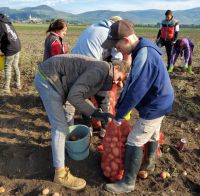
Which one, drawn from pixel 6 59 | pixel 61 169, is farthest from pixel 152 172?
pixel 6 59

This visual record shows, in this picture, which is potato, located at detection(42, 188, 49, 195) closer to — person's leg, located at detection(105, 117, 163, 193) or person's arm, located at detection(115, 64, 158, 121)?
person's leg, located at detection(105, 117, 163, 193)

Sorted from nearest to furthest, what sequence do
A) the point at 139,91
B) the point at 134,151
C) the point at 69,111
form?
the point at 139,91 → the point at 134,151 → the point at 69,111

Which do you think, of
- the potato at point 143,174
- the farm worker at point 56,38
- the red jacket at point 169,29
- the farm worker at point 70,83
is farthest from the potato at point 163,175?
the red jacket at point 169,29

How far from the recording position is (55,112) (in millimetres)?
3270

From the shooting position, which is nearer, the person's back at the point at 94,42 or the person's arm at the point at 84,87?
the person's arm at the point at 84,87

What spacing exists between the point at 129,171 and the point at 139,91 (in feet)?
3.39

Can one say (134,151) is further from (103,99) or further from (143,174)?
(103,99)

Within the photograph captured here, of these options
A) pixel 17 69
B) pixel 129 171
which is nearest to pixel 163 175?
pixel 129 171

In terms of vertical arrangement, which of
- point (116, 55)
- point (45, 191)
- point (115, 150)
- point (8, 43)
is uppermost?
point (116, 55)

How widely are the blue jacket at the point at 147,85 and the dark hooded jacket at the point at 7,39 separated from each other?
3.64m

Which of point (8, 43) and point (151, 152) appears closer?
point (151, 152)

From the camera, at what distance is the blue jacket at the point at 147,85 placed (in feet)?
8.98

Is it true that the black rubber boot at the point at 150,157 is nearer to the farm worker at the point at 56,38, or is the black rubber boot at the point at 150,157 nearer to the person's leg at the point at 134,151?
the person's leg at the point at 134,151

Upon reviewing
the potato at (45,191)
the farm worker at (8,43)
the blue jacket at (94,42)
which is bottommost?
Answer: the potato at (45,191)
